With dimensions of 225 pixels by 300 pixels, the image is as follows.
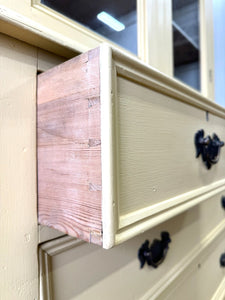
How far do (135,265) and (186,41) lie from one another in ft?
2.77

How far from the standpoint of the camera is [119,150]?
0.31m

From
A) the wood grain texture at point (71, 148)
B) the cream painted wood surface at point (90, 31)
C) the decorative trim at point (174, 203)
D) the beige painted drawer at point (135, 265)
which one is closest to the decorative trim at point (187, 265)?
the beige painted drawer at point (135, 265)

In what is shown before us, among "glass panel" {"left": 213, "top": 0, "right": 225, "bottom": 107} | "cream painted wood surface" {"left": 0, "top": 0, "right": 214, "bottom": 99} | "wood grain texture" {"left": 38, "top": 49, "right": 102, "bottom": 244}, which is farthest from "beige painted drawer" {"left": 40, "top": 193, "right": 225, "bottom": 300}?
"glass panel" {"left": 213, "top": 0, "right": 225, "bottom": 107}

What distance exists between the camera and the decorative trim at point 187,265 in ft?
2.15

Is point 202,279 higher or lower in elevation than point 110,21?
lower

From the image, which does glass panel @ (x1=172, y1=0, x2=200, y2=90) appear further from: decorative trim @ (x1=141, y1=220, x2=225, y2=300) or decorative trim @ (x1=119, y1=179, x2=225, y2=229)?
decorative trim @ (x1=141, y1=220, x2=225, y2=300)

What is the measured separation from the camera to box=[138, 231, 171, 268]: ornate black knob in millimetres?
609

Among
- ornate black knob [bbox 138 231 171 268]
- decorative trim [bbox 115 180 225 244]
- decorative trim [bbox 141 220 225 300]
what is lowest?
decorative trim [bbox 141 220 225 300]

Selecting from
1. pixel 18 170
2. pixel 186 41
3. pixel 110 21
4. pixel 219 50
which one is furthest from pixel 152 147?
pixel 219 50

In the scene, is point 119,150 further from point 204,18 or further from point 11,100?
point 204,18

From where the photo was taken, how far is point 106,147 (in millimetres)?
283

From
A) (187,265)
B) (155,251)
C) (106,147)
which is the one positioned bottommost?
(187,265)

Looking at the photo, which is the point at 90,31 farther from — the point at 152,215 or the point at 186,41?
the point at 186,41

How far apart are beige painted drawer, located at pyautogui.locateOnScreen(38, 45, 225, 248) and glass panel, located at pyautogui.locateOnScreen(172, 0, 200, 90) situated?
48 centimetres
